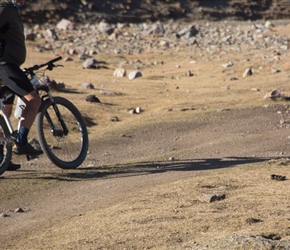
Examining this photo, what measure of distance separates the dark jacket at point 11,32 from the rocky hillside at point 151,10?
19893 millimetres

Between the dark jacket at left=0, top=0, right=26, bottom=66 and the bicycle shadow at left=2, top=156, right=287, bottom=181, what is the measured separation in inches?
40.9

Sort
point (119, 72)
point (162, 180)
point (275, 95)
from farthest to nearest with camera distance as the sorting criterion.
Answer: point (119, 72) < point (275, 95) < point (162, 180)

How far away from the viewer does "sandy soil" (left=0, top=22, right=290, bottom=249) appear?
5.51 m

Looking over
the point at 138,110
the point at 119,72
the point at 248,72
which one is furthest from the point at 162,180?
the point at 119,72

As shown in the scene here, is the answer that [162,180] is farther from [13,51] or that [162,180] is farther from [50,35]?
[50,35]

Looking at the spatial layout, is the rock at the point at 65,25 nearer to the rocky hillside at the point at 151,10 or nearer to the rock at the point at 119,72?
the rocky hillside at the point at 151,10

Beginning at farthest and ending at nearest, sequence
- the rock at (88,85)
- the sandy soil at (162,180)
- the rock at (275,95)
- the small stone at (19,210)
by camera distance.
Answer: the rock at (88,85)
the rock at (275,95)
the small stone at (19,210)
the sandy soil at (162,180)

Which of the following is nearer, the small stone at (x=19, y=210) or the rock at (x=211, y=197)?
the rock at (x=211, y=197)


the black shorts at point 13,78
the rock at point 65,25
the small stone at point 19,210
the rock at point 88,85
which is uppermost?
the black shorts at point 13,78

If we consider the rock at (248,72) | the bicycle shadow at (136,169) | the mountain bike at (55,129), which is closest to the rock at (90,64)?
the rock at (248,72)

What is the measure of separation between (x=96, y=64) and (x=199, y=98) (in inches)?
226

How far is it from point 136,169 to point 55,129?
835 mm

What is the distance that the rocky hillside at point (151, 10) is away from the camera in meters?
28.0

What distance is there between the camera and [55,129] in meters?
8.12
